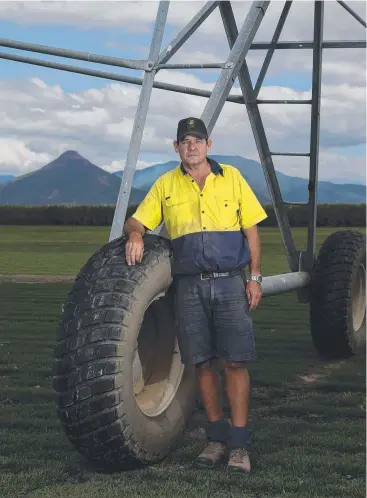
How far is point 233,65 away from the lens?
568 cm

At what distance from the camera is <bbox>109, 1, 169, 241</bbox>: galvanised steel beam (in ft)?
16.8

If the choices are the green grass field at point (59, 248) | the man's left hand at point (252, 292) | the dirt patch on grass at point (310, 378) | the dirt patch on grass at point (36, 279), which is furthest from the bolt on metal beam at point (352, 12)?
the green grass field at point (59, 248)

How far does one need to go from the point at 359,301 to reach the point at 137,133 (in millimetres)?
3133

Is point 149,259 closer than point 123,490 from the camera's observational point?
No

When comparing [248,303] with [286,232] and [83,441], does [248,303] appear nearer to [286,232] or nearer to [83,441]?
[83,441]

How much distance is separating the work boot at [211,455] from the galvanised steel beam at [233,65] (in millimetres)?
1763

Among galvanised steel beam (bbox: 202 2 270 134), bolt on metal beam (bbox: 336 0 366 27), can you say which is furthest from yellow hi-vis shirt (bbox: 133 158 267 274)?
bolt on metal beam (bbox: 336 0 366 27)

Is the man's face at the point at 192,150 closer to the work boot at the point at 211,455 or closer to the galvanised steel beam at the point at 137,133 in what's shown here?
the galvanised steel beam at the point at 137,133

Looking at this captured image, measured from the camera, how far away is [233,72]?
565cm

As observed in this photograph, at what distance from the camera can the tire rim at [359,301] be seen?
7.85m

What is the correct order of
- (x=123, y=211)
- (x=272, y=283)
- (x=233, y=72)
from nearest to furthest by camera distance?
(x=123, y=211) < (x=233, y=72) < (x=272, y=283)

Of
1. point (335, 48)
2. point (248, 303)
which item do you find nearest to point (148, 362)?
point (248, 303)

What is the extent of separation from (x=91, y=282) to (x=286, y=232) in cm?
371

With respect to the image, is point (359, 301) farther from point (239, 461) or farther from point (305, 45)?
point (239, 461)
